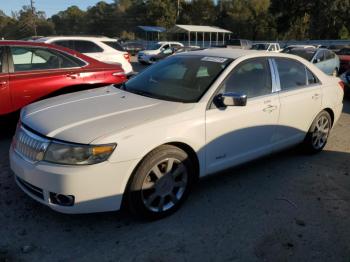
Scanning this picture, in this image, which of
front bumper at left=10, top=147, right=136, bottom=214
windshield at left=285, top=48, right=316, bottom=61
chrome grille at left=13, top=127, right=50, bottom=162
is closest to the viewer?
front bumper at left=10, top=147, right=136, bottom=214

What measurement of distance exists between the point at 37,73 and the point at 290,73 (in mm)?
3761

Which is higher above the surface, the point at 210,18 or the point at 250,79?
the point at 210,18

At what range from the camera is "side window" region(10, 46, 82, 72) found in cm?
582

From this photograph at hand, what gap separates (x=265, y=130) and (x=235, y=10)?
236 feet

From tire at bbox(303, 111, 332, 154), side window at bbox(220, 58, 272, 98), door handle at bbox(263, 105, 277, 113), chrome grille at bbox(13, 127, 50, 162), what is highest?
side window at bbox(220, 58, 272, 98)

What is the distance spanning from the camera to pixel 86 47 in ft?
37.9

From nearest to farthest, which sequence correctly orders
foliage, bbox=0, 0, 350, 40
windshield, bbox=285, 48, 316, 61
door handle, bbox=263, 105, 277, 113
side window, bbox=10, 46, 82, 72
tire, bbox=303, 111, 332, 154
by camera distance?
door handle, bbox=263, 105, 277, 113
tire, bbox=303, 111, 332, 154
side window, bbox=10, 46, 82, 72
windshield, bbox=285, 48, 316, 61
foliage, bbox=0, 0, 350, 40

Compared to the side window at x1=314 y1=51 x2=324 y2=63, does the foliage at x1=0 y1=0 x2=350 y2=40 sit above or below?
above

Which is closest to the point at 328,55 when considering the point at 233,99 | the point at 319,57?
the point at 319,57

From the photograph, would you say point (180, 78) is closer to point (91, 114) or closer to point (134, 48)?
point (91, 114)

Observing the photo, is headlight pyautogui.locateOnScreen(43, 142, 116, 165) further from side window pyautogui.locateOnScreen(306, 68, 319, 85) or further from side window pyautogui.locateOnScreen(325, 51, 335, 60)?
side window pyautogui.locateOnScreen(325, 51, 335, 60)

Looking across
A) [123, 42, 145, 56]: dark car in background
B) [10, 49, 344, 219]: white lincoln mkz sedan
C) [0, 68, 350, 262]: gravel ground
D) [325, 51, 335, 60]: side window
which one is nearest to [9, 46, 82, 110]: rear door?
[0, 68, 350, 262]: gravel ground

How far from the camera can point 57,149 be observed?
314 centimetres

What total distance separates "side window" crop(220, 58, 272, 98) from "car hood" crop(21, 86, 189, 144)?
2.32ft
